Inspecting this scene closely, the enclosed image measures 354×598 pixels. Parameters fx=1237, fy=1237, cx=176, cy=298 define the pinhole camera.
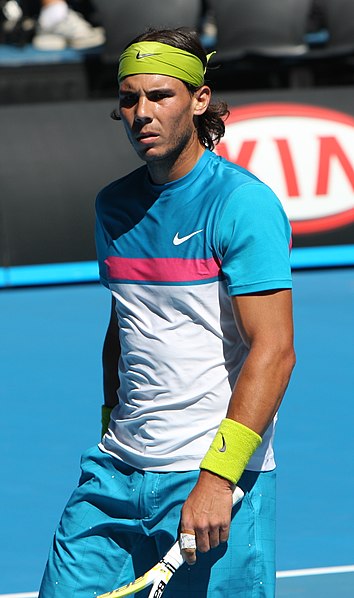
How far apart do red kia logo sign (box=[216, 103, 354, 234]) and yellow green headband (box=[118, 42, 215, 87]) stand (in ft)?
20.5

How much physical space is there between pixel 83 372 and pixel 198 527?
465 centimetres

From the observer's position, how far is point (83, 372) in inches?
293

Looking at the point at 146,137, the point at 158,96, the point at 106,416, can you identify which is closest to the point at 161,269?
the point at 146,137

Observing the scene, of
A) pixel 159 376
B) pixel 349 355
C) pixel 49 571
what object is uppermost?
pixel 159 376

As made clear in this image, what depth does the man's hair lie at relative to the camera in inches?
125

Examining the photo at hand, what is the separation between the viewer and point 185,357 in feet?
10.2

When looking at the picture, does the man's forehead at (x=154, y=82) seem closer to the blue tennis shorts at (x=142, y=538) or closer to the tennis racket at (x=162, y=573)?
the blue tennis shorts at (x=142, y=538)

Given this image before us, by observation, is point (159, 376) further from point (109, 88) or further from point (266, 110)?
point (109, 88)

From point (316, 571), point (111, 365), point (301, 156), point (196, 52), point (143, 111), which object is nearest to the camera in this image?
point (143, 111)

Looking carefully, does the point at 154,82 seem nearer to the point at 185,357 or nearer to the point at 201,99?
the point at 201,99

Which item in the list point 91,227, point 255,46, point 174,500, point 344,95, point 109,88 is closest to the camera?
point 174,500

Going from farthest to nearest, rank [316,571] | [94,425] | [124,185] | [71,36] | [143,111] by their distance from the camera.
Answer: [71,36]
[94,425]
[316,571]
[124,185]
[143,111]

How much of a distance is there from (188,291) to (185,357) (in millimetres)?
168

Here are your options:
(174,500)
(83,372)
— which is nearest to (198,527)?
(174,500)
